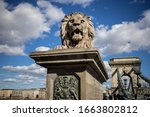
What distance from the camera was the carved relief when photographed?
5.88 meters

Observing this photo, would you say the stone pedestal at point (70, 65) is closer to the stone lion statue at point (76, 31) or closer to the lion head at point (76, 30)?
the stone lion statue at point (76, 31)

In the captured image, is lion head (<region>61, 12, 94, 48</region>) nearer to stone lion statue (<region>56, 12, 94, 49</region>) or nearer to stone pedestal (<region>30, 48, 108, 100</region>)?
stone lion statue (<region>56, 12, 94, 49</region>)

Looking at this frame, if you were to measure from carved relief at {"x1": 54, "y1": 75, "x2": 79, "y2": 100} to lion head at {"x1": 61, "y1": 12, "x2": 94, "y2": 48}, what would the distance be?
3.00 feet

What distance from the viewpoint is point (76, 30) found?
644 cm

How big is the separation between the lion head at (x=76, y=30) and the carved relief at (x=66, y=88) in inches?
35.9

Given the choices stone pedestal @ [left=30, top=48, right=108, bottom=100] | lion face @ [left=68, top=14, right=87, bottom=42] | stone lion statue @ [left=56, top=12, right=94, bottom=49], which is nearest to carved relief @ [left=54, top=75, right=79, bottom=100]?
stone pedestal @ [left=30, top=48, right=108, bottom=100]

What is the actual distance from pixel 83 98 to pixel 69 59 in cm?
94

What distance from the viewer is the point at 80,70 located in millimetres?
5961

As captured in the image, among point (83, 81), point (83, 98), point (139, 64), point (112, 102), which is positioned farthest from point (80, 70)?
A: point (139, 64)

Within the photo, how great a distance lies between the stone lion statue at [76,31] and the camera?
255 inches

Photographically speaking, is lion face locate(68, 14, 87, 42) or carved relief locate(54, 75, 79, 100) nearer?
A: carved relief locate(54, 75, 79, 100)

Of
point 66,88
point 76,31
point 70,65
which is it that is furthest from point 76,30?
→ point 66,88

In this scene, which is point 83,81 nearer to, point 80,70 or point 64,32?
point 80,70

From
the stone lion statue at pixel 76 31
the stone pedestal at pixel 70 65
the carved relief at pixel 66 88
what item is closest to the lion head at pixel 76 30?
the stone lion statue at pixel 76 31
